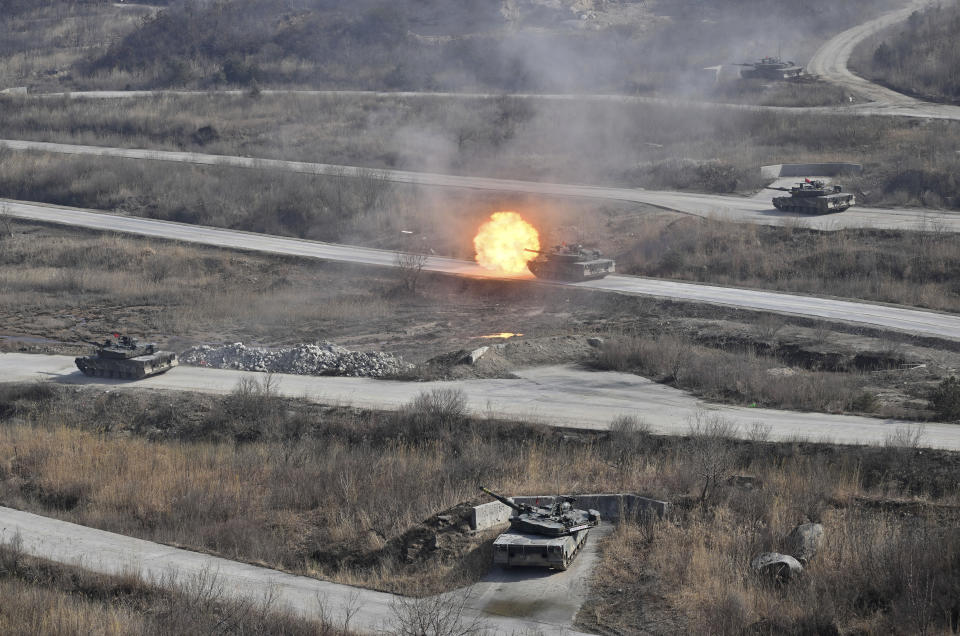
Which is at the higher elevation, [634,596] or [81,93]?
[81,93]

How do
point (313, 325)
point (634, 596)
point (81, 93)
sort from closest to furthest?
point (634, 596), point (313, 325), point (81, 93)

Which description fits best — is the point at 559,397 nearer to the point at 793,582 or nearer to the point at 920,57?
the point at 793,582

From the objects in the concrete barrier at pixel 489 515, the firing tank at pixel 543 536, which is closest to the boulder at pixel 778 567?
the firing tank at pixel 543 536

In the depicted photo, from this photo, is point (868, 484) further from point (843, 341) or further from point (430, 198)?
point (430, 198)

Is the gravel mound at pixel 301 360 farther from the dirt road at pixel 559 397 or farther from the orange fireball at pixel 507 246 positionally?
the orange fireball at pixel 507 246

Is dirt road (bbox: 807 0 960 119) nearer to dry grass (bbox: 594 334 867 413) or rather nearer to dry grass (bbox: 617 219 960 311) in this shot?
dry grass (bbox: 617 219 960 311)

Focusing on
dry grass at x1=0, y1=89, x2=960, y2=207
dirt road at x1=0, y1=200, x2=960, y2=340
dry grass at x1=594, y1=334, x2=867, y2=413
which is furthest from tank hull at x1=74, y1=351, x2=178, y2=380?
dry grass at x1=0, y1=89, x2=960, y2=207

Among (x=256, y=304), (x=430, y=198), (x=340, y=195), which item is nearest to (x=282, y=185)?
(x=340, y=195)
